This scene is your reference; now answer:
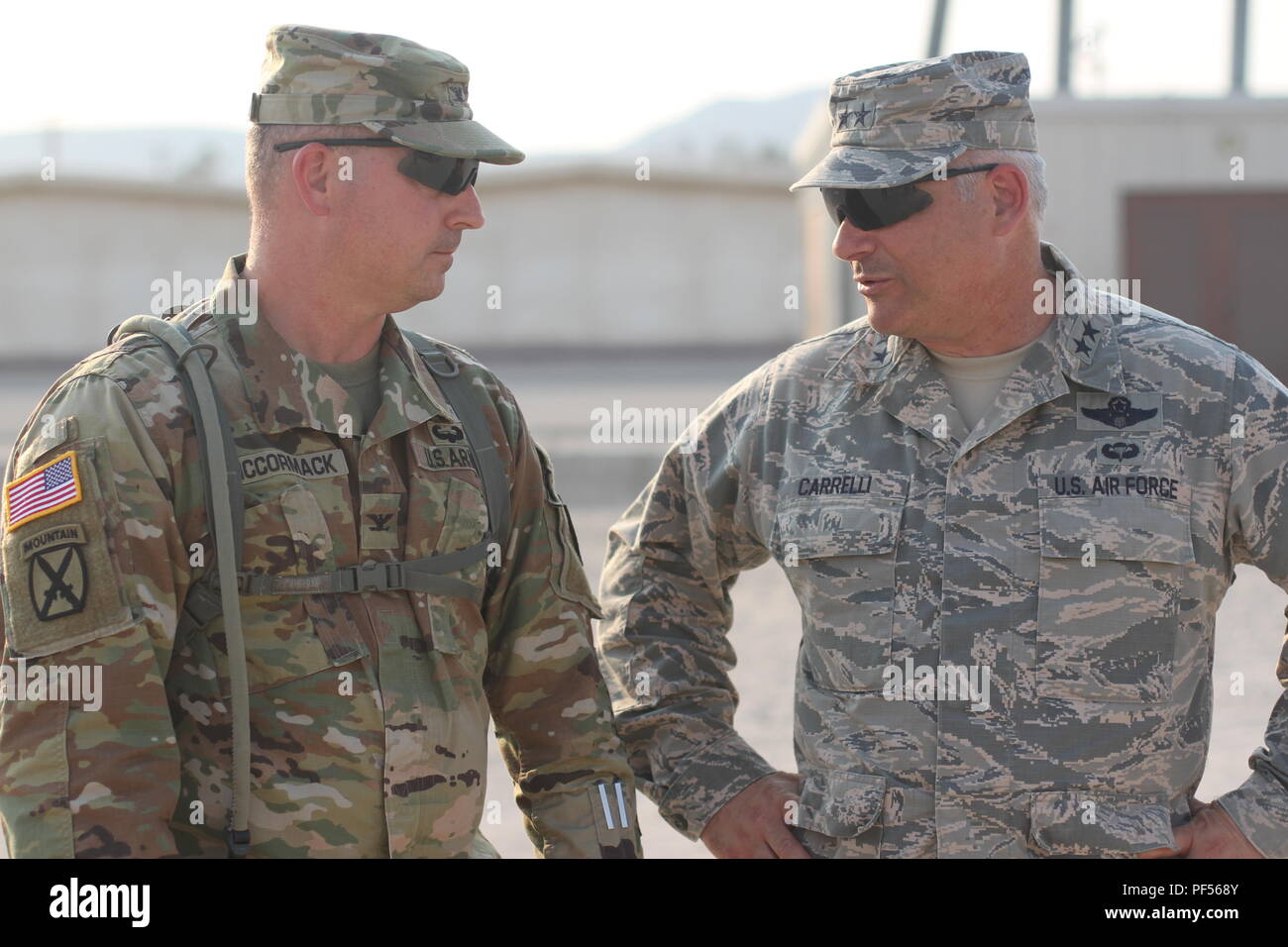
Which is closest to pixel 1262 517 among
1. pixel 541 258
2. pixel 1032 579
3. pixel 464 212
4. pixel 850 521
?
pixel 1032 579

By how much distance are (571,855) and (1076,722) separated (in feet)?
3.30

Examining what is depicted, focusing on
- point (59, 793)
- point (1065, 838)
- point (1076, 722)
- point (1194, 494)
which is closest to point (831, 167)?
point (1194, 494)

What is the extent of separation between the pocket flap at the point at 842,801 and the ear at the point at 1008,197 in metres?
1.15

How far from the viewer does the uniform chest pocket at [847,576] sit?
3.09 meters

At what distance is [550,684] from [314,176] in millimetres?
1055

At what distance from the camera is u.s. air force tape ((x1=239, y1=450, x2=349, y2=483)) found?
2.60m

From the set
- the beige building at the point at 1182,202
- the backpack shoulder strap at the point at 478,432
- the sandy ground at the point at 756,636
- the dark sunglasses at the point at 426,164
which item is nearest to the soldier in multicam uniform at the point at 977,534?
the backpack shoulder strap at the point at 478,432

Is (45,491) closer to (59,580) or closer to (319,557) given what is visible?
(59,580)

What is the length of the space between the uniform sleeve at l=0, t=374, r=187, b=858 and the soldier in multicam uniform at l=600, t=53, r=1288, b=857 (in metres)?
1.26

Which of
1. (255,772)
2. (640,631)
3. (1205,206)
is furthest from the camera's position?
(1205,206)

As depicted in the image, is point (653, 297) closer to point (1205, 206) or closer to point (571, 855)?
point (1205, 206)

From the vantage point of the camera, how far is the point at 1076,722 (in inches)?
117

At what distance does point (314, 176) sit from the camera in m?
2.71

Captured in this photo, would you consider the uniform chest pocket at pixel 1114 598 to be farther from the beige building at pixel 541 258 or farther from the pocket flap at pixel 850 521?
the beige building at pixel 541 258
